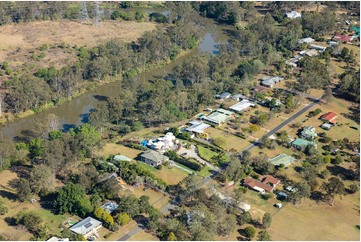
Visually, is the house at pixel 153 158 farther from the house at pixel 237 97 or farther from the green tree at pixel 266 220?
the house at pixel 237 97

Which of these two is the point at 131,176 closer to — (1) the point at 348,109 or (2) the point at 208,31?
(1) the point at 348,109

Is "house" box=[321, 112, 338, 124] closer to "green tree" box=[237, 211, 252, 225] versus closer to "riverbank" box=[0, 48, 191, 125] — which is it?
"green tree" box=[237, 211, 252, 225]

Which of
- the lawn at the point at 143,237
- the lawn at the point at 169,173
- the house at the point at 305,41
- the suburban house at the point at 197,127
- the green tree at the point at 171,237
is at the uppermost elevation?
the house at the point at 305,41

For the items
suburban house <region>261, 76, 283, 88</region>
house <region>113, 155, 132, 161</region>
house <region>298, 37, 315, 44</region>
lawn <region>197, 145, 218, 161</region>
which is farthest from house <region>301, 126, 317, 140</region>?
house <region>298, 37, 315, 44</region>

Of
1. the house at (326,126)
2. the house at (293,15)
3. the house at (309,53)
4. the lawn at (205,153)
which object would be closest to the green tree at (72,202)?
the lawn at (205,153)

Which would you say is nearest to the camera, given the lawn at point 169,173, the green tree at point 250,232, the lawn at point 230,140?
the green tree at point 250,232

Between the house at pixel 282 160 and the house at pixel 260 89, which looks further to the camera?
the house at pixel 260 89

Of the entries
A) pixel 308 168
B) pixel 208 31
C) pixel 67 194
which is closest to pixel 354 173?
pixel 308 168
